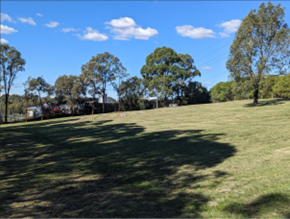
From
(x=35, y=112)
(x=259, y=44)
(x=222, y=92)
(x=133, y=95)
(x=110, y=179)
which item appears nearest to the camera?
(x=110, y=179)

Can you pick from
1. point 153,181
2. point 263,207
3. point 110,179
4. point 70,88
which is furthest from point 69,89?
point 263,207

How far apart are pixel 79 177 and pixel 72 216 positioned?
1.88 meters

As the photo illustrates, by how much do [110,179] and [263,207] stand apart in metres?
2.85

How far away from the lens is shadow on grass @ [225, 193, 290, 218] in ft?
9.40


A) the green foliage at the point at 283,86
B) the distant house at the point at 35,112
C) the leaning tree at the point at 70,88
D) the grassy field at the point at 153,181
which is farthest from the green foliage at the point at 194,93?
the grassy field at the point at 153,181

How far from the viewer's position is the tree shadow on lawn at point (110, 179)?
3219 millimetres

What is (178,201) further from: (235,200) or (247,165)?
(247,165)

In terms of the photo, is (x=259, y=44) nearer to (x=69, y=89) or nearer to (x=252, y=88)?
(x=252, y=88)

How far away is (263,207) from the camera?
301 centimetres

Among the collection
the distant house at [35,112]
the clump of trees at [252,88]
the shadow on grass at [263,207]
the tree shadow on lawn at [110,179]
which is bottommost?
the tree shadow on lawn at [110,179]

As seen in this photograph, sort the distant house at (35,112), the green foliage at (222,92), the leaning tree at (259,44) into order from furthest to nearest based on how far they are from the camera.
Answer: the green foliage at (222,92) → the distant house at (35,112) → the leaning tree at (259,44)

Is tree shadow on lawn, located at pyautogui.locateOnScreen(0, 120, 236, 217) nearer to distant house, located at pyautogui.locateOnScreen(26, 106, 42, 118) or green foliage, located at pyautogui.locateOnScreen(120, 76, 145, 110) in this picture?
distant house, located at pyautogui.locateOnScreen(26, 106, 42, 118)

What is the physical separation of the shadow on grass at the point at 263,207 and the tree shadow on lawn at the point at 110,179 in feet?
1.57

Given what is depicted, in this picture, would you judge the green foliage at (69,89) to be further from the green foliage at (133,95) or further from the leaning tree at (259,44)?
the leaning tree at (259,44)
